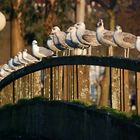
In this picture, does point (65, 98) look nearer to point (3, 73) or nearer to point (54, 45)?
point (54, 45)

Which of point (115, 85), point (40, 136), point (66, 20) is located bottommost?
point (40, 136)

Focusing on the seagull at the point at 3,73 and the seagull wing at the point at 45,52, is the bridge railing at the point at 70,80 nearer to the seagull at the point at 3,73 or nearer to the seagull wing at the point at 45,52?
the seagull wing at the point at 45,52

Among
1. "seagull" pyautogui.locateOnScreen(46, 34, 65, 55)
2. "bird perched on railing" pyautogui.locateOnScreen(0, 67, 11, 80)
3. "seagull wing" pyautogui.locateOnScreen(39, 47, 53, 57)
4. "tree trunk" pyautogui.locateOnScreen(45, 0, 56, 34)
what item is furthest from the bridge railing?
"tree trunk" pyautogui.locateOnScreen(45, 0, 56, 34)

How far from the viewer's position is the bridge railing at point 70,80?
13.2 m

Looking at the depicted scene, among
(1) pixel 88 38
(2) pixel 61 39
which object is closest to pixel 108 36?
(1) pixel 88 38

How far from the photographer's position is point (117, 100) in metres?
13.6

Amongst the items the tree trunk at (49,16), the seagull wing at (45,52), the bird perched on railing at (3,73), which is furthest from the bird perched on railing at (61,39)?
the tree trunk at (49,16)

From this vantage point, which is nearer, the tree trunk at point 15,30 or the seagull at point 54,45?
the seagull at point 54,45

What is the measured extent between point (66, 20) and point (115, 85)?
22320 millimetres

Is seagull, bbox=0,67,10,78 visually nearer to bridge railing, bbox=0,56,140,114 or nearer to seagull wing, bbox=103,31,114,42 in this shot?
bridge railing, bbox=0,56,140,114

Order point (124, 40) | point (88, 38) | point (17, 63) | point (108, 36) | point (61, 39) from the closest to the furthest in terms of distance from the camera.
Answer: point (124, 40) < point (108, 36) < point (88, 38) < point (61, 39) < point (17, 63)

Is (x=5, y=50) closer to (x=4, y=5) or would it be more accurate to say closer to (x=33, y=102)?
(x=4, y=5)

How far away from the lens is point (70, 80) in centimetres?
1692

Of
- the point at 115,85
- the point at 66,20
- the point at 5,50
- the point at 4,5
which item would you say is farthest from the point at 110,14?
the point at 115,85
